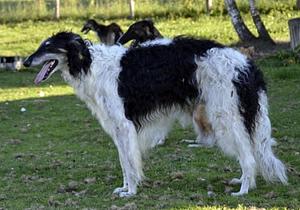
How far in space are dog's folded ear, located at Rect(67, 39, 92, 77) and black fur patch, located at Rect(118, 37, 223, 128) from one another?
409mm

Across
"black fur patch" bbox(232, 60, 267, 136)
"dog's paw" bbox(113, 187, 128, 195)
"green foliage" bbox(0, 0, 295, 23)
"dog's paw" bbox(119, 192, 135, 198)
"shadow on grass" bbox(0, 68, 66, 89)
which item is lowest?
"shadow on grass" bbox(0, 68, 66, 89)

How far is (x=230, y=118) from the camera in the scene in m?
7.37

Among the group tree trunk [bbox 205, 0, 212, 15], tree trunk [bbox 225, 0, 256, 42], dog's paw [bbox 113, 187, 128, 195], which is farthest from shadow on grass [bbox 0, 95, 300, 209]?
tree trunk [bbox 205, 0, 212, 15]

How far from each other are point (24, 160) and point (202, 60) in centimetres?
330

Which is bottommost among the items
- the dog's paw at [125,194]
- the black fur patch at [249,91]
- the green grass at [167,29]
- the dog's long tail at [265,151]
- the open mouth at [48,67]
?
the green grass at [167,29]

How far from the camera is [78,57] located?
766cm

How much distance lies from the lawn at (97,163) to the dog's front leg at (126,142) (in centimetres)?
16

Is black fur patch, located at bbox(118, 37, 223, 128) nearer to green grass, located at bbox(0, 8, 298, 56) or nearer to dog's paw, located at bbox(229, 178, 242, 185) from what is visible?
dog's paw, located at bbox(229, 178, 242, 185)

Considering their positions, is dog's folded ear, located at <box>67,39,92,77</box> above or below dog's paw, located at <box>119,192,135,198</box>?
above

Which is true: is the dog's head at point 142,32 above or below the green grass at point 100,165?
above

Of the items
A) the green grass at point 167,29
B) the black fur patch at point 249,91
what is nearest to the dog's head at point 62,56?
the black fur patch at point 249,91

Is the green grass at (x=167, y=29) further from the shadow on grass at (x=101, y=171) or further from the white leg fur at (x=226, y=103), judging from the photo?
the white leg fur at (x=226, y=103)

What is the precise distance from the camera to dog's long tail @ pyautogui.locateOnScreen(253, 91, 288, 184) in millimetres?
7391

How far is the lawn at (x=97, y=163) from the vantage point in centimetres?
697
